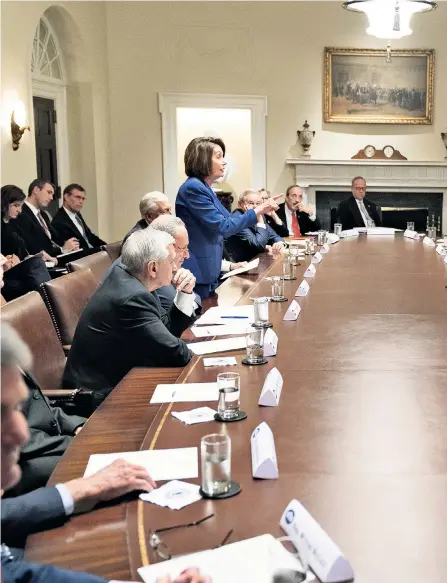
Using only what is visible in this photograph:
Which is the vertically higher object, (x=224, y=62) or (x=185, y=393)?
(x=224, y=62)

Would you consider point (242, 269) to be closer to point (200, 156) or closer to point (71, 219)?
point (200, 156)

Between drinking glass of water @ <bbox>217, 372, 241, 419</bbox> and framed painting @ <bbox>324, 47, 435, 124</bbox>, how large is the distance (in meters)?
7.67

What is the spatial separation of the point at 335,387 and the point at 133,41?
761cm

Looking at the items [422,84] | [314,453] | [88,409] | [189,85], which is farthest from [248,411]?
[422,84]

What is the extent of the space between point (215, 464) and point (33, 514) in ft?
1.17

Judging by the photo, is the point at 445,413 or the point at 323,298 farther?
the point at 323,298

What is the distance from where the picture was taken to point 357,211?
7715 millimetres

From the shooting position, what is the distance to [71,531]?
4.11 feet

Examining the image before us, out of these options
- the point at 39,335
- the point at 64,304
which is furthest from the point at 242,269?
the point at 39,335

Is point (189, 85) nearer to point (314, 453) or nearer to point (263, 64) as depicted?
point (263, 64)

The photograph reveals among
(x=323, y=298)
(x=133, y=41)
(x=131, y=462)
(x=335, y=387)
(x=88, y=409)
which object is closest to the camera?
(x=131, y=462)

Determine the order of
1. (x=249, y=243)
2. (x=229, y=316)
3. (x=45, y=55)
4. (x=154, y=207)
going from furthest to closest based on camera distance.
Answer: (x=45, y=55) < (x=249, y=243) < (x=154, y=207) < (x=229, y=316)

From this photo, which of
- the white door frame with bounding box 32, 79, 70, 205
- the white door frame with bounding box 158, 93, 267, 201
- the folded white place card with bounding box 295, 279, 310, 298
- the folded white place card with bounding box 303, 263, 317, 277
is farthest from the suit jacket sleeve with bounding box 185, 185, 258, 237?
the white door frame with bounding box 158, 93, 267, 201

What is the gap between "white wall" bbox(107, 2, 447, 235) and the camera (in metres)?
8.58
